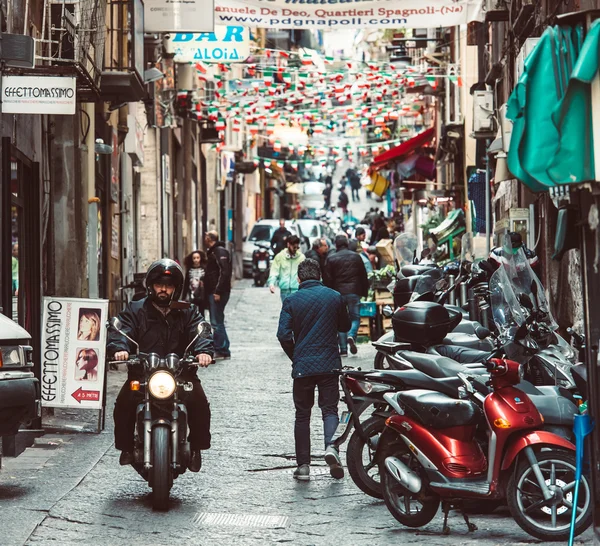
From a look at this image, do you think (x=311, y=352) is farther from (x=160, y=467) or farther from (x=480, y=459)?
(x=480, y=459)

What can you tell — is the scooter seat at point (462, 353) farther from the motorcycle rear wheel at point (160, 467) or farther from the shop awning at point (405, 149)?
the shop awning at point (405, 149)

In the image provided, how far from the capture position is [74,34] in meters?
14.8

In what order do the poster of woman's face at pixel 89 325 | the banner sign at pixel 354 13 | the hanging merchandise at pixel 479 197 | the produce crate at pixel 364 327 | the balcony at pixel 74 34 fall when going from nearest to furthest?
the poster of woman's face at pixel 89 325
the balcony at pixel 74 34
the banner sign at pixel 354 13
the produce crate at pixel 364 327
the hanging merchandise at pixel 479 197

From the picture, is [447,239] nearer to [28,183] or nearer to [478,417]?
[28,183]

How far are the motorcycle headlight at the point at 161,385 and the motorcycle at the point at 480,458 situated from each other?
1464 millimetres

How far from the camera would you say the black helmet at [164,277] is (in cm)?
1008

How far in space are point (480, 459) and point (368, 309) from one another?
13801 millimetres

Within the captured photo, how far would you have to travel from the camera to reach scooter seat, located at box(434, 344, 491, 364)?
11.3 m

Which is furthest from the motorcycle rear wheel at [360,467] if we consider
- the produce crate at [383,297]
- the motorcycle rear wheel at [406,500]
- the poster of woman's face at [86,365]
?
the produce crate at [383,297]

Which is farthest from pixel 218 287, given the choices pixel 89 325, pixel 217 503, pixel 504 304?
pixel 217 503

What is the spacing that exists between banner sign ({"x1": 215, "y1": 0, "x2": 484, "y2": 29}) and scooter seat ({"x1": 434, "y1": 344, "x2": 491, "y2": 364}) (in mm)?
6061

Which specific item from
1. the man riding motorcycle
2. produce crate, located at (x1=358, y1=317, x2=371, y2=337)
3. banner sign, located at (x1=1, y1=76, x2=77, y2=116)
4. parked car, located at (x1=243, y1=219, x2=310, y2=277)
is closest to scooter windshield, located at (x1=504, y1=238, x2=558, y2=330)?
the man riding motorcycle

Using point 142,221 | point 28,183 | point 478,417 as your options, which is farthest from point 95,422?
point 142,221

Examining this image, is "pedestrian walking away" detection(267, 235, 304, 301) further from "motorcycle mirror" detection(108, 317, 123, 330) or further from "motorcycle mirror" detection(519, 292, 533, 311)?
"motorcycle mirror" detection(108, 317, 123, 330)
